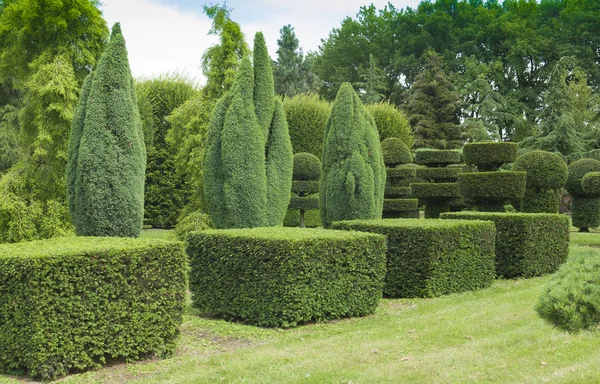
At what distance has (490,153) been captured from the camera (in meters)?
17.6

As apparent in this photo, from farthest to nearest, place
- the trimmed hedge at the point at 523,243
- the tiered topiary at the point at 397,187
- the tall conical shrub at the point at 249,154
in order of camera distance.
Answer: the tiered topiary at the point at 397,187, the trimmed hedge at the point at 523,243, the tall conical shrub at the point at 249,154

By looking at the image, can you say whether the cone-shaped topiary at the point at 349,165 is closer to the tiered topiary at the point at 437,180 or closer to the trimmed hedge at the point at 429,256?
the trimmed hedge at the point at 429,256

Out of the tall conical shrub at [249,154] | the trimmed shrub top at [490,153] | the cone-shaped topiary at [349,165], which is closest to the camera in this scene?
the tall conical shrub at [249,154]

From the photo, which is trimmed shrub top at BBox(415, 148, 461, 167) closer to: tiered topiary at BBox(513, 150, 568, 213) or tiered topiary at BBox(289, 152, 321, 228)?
tiered topiary at BBox(513, 150, 568, 213)

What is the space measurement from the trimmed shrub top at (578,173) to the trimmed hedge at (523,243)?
11.8 m

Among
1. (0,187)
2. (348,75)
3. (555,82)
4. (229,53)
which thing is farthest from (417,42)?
(0,187)

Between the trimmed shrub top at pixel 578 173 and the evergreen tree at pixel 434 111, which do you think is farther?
the evergreen tree at pixel 434 111

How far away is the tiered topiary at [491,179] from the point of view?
17.0 metres

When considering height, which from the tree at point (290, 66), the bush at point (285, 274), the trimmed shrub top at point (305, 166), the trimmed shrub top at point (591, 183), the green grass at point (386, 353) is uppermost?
the tree at point (290, 66)

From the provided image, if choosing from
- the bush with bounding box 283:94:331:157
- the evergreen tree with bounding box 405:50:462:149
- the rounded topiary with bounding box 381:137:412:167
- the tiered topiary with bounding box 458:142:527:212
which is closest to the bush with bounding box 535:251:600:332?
the tiered topiary with bounding box 458:142:527:212

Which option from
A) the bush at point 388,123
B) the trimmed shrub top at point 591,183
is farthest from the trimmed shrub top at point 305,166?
the trimmed shrub top at point 591,183

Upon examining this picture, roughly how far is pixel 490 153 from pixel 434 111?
1878cm

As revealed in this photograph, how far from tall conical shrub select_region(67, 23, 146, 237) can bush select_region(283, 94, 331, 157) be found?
16705 mm

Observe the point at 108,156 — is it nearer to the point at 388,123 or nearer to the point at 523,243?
the point at 523,243
